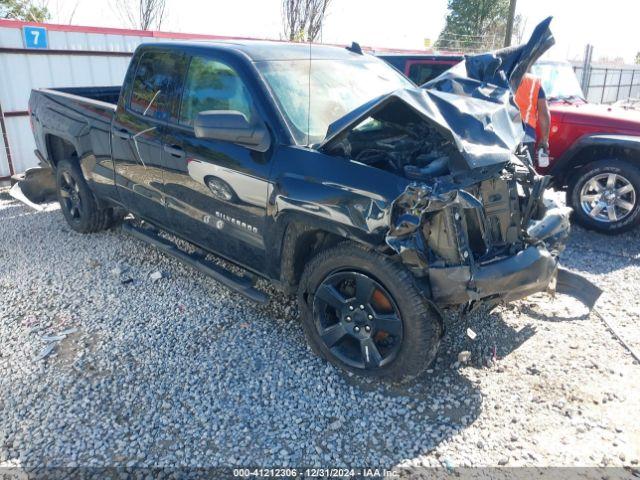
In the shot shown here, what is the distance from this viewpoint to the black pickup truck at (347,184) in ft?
8.96

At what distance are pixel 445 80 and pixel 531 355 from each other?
192 centimetres

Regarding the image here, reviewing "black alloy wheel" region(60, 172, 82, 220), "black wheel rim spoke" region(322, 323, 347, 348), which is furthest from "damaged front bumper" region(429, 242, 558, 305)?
"black alloy wheel" region(60, 172, 82, 220)

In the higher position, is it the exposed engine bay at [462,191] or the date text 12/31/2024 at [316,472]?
the exposed engine bay at [462,191]

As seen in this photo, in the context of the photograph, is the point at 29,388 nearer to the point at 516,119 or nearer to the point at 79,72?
the point at 516,119

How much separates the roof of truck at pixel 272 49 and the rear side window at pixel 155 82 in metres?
0.12

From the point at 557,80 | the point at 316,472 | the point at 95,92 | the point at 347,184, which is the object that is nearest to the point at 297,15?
the point at 557,80

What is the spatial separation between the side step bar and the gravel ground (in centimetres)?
31

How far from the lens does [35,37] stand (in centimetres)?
824

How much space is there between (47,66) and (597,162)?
331 inches

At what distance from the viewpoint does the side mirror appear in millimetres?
3057

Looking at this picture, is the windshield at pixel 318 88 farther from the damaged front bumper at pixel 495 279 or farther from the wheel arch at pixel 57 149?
the wheel arch at pixel 57 149

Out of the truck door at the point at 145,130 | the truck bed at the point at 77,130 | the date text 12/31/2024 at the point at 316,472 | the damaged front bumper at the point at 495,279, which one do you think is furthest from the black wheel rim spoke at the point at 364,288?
the truck bed at the point at 77,130

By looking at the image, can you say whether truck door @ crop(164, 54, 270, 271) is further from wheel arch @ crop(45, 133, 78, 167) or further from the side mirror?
wheel arch @ crop(45, 133, 78, 167)

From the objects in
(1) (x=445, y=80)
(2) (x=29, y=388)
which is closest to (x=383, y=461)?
(2) (x=29, y=388)
